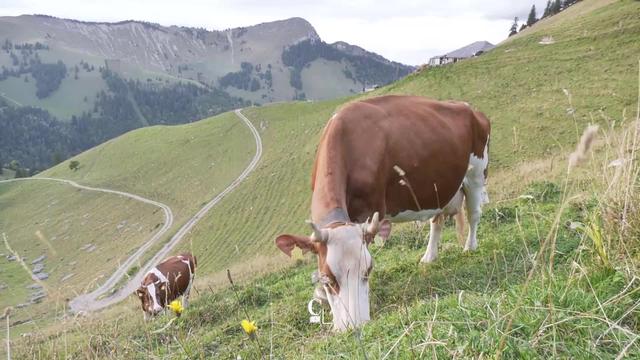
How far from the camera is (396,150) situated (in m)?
7.51

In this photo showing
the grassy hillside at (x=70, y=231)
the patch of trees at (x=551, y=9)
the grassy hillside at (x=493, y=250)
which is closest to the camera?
the grassy hillside at (x=493, y=250)

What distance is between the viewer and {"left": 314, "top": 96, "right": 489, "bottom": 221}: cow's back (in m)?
7.00

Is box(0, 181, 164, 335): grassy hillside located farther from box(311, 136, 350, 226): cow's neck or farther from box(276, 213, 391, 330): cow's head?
box(276, 213, 391, 330): cow's head

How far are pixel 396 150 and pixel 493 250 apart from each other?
279 cm

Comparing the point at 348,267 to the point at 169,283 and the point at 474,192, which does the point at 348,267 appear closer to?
the point at 474,192

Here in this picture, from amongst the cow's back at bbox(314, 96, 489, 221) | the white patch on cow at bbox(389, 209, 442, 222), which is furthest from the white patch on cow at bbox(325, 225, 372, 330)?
the white patch on cow at bbox(389, 209, 442, 222)

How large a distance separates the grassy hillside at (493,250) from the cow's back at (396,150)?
44.4 inches

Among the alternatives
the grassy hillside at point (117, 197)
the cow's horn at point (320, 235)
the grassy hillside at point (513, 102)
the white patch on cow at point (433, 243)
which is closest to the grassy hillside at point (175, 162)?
the grassy hillside at point (117, 197)

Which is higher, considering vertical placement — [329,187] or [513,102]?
[329,187]

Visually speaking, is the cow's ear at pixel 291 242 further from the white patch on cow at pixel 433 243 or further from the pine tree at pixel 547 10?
the pine tree at pixel 547 10

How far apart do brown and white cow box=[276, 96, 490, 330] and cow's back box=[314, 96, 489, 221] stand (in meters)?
0.01

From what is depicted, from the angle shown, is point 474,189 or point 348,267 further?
point 474,189

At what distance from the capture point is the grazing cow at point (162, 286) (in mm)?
14961

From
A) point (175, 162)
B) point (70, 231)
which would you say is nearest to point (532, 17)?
point (175, 162)
